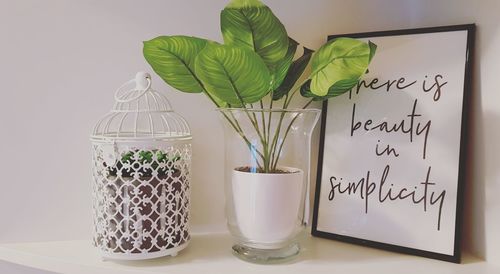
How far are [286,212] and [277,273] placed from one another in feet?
0.31

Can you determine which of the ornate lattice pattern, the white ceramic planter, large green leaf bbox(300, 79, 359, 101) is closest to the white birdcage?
the ornate lattice pattern

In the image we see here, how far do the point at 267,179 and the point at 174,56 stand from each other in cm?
24

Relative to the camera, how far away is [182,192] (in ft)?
2.61

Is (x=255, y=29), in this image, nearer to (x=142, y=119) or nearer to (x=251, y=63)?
(x=251, y=63)

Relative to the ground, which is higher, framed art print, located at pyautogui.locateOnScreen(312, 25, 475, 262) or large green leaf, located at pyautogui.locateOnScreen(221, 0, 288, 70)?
large green leaf, located at pyautogui.locateOnScreen(221, 0, 288, 70)

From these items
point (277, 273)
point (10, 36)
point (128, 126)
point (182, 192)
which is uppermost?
point (10, 36)

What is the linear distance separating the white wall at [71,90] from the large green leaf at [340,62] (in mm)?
216

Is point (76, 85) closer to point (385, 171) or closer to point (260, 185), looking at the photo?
point (260, 185)

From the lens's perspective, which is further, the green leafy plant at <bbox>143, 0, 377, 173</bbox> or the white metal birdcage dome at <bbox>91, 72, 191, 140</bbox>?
the white metal birdcage dome at <bbox>91, 72, 191, 140</bbox>

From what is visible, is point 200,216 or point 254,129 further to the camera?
point 200,216

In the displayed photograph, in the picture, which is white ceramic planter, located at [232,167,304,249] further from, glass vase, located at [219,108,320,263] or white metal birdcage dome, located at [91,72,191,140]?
white metal birdcage dome, located at [91,72,191,140]

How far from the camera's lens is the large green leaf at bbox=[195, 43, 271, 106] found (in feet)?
2.23

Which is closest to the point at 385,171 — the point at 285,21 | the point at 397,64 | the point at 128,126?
the point at 397,64

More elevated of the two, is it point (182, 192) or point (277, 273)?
point (182, 192)
